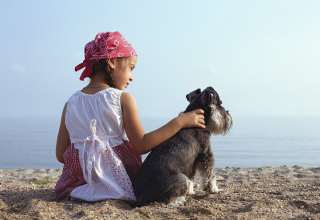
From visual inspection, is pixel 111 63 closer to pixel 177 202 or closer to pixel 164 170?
pixel 164 170

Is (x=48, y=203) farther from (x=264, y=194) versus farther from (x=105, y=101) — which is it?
(x=264, y=194)

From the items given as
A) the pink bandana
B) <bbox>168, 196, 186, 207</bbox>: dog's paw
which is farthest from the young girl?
<bbox>168, 196, 186, 207</bbox>: dog's paw

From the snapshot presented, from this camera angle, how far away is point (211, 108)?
7586 mm

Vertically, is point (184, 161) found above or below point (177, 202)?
above

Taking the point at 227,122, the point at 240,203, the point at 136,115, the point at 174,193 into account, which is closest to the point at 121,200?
the point at 174,193

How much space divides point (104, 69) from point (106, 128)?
79 centimetres

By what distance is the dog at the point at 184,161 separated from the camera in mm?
6684

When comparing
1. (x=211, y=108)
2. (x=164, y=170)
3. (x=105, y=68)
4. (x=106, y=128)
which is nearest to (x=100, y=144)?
(x=106, y=128)

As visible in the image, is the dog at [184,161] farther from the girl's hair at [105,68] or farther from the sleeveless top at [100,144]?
the girl's hair at [105,68]

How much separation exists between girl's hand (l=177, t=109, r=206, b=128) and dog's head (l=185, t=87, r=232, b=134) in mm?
140

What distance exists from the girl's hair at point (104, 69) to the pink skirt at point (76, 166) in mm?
858

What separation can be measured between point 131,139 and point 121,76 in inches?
34.5

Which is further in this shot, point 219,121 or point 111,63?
point 219,121

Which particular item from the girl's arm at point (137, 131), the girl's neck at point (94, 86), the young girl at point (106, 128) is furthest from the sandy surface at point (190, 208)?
the girl's neck at point (94, 86)
